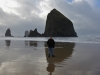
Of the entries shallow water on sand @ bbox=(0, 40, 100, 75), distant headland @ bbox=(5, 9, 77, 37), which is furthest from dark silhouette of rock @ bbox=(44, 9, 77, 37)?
shallow water on sand @ bbox=(0, 40, 100, 75)

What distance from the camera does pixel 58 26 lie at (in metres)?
157

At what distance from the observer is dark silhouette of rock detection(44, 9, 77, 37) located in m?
153

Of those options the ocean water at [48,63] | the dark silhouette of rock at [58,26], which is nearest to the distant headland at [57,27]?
the dark silhouette of rock at [58,26]

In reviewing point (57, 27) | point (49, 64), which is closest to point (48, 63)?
point (49, 64)

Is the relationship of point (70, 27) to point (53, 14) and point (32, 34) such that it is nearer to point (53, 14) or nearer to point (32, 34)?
point (53, 14)

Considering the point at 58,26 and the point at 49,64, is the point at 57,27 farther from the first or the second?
the point at 49,64

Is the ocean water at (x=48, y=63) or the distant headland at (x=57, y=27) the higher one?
the distant headland at (x=57, y=27)

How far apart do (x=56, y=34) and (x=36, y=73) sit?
470ft

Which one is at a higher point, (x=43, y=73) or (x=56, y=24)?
(x=56, y=24)

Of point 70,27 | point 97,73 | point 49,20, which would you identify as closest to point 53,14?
point 49,20

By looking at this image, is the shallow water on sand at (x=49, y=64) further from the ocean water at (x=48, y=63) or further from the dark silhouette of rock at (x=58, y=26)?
the dark silhouette of rock at (x=58, y=26)

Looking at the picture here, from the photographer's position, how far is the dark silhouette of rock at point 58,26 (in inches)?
6009

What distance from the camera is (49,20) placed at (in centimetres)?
16988

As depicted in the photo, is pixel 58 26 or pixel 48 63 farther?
pixel 58 26
